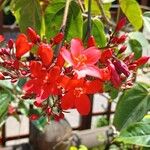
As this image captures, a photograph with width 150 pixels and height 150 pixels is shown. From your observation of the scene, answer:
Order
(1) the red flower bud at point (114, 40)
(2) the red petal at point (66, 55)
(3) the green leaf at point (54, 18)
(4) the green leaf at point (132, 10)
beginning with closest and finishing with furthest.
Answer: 1. (2) the red petal at point (66, 55)
2. (1) the red flower bud at point (114, 40)
3. (3) the green leaf at point (54, 18)
4. (4) the green leaf at point (132, 10)

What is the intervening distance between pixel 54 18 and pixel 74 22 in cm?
5

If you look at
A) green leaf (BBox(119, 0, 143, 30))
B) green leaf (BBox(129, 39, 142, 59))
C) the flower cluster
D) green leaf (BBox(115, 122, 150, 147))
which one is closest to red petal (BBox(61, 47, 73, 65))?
the flower cluster

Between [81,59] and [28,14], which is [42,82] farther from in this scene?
[28,14]

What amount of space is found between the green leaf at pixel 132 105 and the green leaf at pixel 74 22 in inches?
7.0

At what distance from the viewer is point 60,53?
690 mm

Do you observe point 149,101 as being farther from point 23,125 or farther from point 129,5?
point 23,125

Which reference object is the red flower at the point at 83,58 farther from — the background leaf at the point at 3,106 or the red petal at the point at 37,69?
the background leaf at the point at 3,106

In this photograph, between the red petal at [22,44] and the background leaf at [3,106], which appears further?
the background leaf at [3,106]

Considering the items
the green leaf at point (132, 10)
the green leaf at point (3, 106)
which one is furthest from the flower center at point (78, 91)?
the green leaf at point (3, 106)

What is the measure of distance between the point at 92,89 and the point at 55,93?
6cm

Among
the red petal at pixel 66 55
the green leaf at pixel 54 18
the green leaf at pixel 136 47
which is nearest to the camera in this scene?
the red petal at pixel 66 55

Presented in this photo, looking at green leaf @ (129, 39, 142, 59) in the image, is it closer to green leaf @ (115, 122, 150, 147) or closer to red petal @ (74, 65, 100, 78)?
green leaf @ (115, 122, 150, 147)

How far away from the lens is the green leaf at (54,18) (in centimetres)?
93

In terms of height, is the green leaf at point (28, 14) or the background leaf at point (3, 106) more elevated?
the green leaf at point (28, 14)
